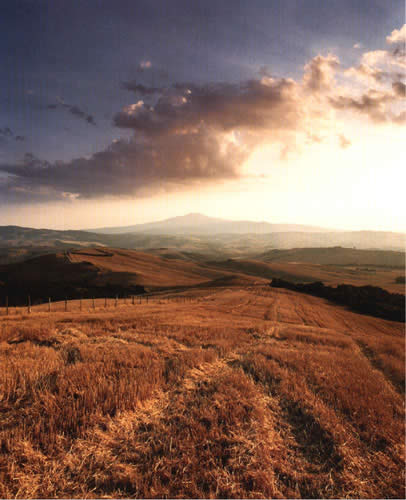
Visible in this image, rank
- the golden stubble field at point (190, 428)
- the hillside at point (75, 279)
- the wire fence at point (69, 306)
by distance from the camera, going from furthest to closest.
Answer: the hillside at point (75, 279) < the wire fence at point (69, 306) < the golden stubble field at point (190, 428)

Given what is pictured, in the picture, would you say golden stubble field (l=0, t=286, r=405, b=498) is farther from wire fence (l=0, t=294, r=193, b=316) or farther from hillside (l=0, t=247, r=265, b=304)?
hillside (l=0, t=247, r=265, b=304)

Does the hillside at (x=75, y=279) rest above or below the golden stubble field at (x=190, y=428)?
below

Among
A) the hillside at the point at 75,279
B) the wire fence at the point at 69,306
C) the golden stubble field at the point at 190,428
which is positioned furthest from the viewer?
the hillside at the point at 75,279

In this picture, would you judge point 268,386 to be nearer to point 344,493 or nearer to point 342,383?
point 342,383

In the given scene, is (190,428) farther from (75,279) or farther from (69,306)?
(75,279)

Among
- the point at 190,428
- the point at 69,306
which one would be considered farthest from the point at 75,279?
the point at 190,428

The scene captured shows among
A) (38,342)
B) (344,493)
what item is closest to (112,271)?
(38,342)

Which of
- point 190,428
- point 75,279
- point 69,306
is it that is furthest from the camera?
point 75,279

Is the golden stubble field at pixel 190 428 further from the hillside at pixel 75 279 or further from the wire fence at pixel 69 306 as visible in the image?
the hillside at pixel 75 279

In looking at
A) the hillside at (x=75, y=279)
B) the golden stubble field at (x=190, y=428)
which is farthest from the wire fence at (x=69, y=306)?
the golden stubble field at (x=190, y=428)

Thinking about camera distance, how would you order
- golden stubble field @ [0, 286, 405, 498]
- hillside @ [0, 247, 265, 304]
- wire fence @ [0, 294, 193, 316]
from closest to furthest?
1. golden stubble field @ [0, 286, 405, 498]
2. wire fence @ [0, 294, 193, 316]
3. hillside @ [0, 247, 265, 304]

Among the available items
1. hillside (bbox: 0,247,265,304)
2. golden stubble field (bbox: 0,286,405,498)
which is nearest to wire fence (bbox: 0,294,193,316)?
hillside (bbox: 0,247,265,304)

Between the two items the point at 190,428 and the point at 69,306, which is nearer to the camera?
the point at 190,428

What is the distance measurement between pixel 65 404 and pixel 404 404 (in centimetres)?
1033
